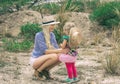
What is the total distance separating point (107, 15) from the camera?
46.5 ft

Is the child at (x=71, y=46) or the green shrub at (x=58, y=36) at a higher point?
the child at (x=71, y=46)

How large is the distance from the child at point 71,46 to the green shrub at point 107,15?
19.0 feet

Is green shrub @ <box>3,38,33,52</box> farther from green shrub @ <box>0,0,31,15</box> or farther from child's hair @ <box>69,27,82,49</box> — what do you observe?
Result: child's hair @ <box>69,27,82,49</box>

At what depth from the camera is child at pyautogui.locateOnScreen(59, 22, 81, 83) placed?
788 centimetres

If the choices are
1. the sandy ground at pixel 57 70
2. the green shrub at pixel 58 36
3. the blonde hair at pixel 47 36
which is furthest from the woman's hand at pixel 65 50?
the green shrub at pixel 58 36

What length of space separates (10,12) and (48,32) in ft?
26.4

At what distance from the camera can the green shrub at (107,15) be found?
45.5 ft

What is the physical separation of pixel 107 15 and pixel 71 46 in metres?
6.36

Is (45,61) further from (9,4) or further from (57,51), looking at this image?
(9,4)

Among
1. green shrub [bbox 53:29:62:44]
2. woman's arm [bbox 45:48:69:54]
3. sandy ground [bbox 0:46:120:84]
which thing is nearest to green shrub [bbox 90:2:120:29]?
green shrub [bbox 53:29:62:44]

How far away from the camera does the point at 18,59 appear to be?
10.6 meters

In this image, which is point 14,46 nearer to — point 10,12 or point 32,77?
point 32,77

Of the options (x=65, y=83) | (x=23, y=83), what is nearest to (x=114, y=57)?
(x=65, y=83)

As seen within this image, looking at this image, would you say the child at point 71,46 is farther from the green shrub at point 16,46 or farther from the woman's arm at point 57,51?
the green shrub at point 16,46
